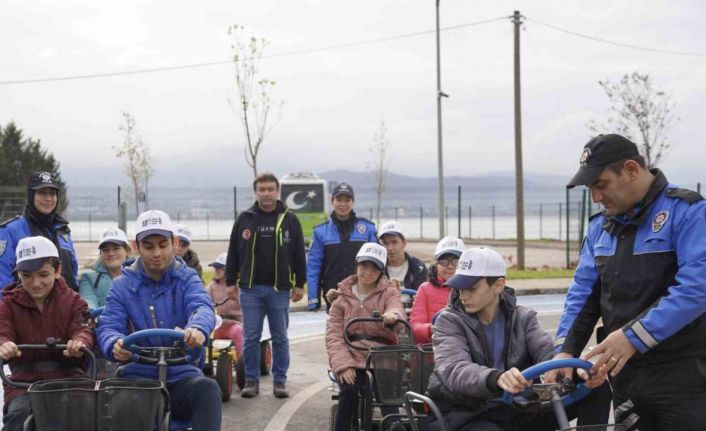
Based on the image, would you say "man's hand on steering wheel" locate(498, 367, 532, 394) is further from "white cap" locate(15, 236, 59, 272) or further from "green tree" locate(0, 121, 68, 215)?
"green tree" locate(0, 121, 68, 215)

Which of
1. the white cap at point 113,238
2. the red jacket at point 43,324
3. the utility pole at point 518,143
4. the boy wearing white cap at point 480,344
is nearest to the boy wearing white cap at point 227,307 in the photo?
the white cap at point 113,238

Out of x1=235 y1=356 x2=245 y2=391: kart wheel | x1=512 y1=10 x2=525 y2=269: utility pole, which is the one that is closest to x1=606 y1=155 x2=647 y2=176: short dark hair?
x1=235 y1=356 x2=245 y2=391: kart wheel

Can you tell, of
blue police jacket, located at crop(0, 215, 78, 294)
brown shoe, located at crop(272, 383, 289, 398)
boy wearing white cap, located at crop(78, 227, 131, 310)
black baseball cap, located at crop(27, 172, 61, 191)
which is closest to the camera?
blue police jacket, located at crop(0, 215, 78, 294)

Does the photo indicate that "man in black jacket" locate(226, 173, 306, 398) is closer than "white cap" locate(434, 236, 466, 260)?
No

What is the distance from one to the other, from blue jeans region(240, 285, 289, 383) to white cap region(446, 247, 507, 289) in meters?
4.83

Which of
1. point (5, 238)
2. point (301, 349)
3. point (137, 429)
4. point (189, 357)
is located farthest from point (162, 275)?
point (301, 349)

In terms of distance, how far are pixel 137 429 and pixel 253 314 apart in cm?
501

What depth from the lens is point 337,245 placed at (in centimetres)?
980

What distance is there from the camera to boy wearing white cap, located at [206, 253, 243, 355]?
9.88 meters

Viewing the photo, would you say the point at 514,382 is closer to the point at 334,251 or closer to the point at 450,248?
the point at 450,248

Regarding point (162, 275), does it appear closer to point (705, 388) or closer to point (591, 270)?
point (591, 270)

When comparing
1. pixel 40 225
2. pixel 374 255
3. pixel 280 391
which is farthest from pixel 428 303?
pixel 40 225

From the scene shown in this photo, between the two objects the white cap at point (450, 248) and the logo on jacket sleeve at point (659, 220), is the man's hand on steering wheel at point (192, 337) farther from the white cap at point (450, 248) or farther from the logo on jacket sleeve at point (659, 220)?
the white cap at point (450, 248)

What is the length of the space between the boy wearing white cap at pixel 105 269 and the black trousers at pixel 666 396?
5258 mm
